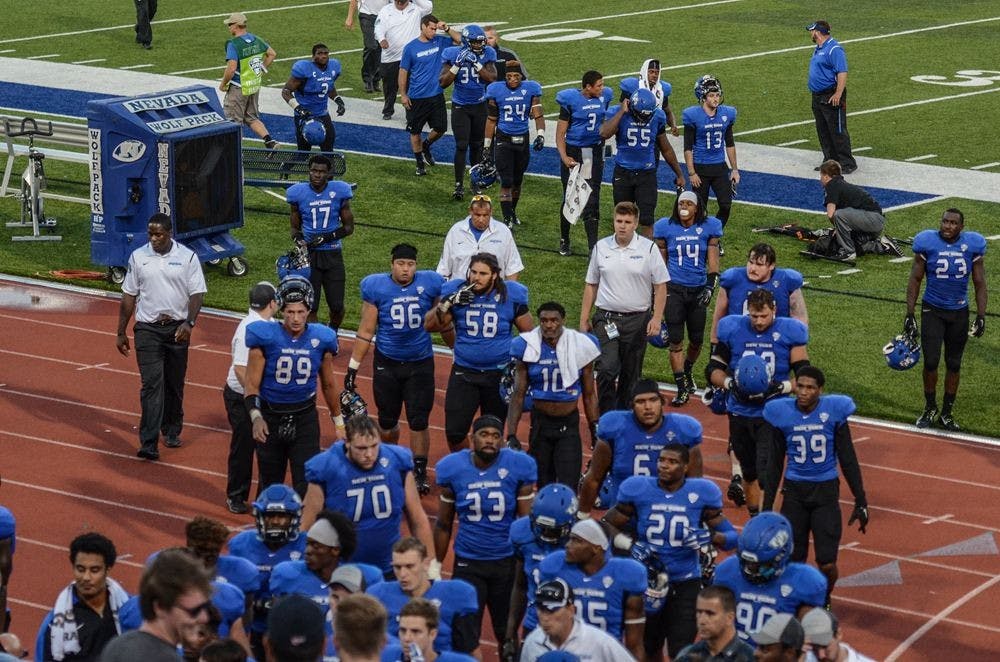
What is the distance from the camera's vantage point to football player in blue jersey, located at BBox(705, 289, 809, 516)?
11562mm

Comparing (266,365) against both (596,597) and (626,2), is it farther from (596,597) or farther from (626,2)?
(626,2)

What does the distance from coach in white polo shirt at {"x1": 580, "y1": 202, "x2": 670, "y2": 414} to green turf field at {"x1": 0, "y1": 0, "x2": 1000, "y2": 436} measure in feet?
8.32

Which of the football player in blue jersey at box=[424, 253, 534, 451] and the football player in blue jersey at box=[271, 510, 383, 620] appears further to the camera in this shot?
the football player in blue jersey at box=[424, 253, 534, 451]

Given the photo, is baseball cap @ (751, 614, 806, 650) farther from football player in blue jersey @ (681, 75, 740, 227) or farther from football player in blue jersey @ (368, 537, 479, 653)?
football player in blue jersey @ (681, 75, 740, 227)

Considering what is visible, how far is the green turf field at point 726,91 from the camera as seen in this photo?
1703 cm

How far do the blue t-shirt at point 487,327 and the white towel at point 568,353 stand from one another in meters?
0.76

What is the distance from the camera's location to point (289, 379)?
1135 centimetres

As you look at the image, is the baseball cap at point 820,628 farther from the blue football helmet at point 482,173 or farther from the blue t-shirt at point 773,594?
the blue football helmet at point 482,173

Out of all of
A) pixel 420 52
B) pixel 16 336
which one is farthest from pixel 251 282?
pixel 420 52

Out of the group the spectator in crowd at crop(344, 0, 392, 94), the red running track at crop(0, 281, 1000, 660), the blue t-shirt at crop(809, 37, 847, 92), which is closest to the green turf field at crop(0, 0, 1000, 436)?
the spectator in crowd at crop(344, 0, 392, 94)

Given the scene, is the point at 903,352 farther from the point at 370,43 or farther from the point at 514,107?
the point at 370,43

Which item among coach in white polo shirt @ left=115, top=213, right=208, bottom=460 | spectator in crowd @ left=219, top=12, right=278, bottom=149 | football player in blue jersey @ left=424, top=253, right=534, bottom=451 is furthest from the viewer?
spectator in crowd @ left=219, top=12, right=278, bottom=149

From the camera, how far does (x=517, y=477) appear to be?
9.48 meters

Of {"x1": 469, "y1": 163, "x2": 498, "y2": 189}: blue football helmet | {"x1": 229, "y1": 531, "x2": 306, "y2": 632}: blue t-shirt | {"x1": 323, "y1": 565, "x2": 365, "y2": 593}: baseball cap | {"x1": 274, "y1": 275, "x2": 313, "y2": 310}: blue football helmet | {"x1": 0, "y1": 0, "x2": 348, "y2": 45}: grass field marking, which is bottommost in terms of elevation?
{"x1": 0, "y1": 0, "x2": 348, "y2": 45}: grass field marking
